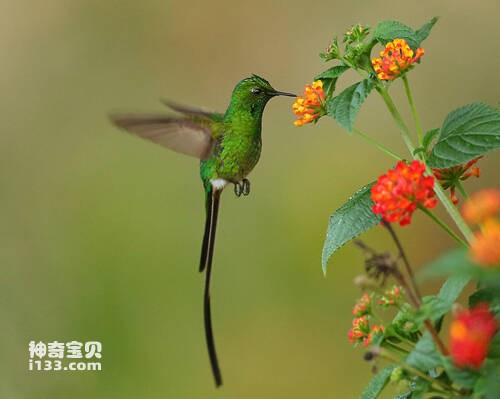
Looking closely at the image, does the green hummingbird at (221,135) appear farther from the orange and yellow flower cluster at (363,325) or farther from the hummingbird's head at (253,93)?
the orange and yellow flower cluster at (363,325)

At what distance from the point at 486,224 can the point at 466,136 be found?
0.36m

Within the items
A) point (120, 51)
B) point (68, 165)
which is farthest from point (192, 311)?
point (120, 51)

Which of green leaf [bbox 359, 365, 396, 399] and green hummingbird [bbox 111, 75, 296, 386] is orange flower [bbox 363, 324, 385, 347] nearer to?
green leaf [bbox 359, 365, 396, 399]

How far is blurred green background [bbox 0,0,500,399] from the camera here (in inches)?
155

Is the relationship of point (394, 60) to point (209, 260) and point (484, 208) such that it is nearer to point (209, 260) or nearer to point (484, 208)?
point (484, 208)

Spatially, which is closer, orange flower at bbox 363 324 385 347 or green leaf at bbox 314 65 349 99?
orange flower at bbox 363 324 385 347

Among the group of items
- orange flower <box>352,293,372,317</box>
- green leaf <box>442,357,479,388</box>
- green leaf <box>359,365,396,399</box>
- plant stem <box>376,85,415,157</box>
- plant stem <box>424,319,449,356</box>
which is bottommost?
green leaf <box>442,357,479,388</box>

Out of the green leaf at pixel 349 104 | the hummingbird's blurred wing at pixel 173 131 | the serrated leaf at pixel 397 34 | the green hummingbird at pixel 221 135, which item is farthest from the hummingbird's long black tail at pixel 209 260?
the serrated leaf at pixel 397 34

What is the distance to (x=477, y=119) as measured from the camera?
131 centimetres

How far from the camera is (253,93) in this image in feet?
5.98

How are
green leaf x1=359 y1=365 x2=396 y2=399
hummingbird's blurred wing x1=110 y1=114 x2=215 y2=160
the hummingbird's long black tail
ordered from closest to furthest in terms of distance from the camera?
green leaf x1=359 y1=365 x2=396 y2=399
the hummingbird's long black tail
hummingbird's blurred wing x1=110 y1=114 x2=215 y2=160

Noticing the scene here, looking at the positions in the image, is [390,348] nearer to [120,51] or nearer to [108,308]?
[108,308]

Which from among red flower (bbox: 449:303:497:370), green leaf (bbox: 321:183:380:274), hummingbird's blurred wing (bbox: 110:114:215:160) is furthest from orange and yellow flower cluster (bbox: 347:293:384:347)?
hummingbird's blurred wing (bbox: 110:114:215:160)

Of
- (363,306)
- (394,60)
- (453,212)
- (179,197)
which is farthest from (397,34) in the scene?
(179,197)
